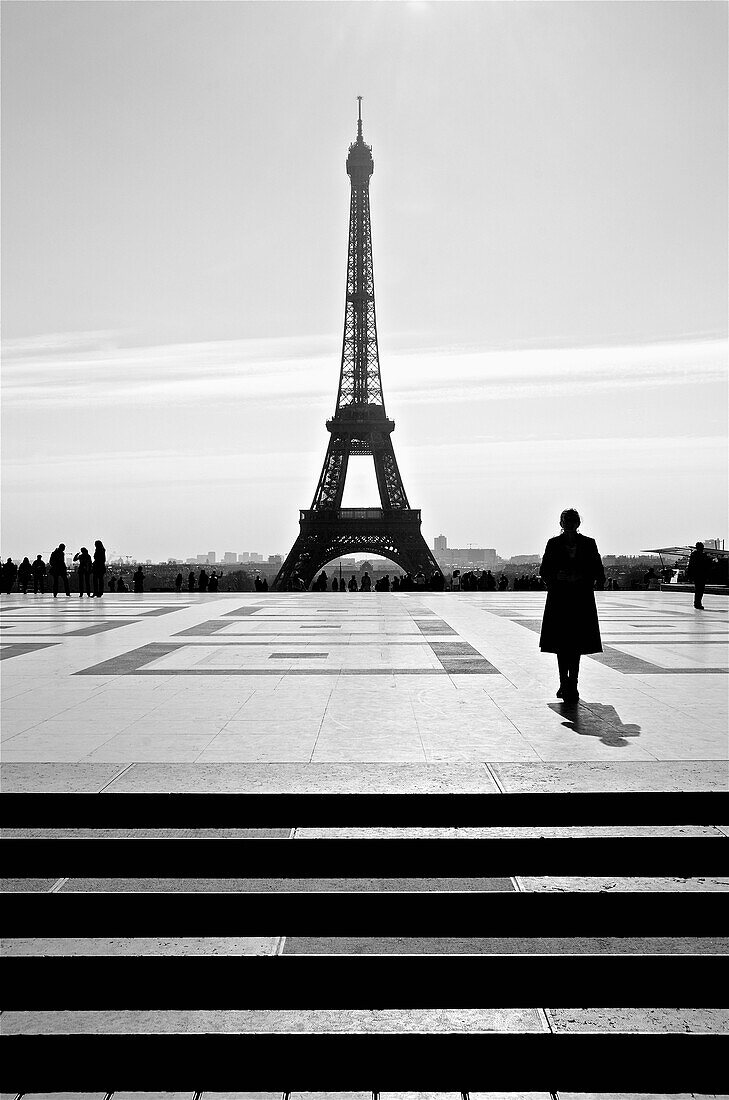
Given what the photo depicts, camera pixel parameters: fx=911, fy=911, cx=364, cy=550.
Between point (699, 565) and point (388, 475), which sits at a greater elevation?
point (388, 475)

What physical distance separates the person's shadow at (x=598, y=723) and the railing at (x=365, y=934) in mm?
4144

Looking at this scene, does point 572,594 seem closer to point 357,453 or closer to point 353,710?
point 353,710

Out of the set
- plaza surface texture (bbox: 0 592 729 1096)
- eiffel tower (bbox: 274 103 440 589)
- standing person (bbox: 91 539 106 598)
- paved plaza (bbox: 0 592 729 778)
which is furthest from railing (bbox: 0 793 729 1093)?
eiffel tower (bbox: 274 103 440 589)

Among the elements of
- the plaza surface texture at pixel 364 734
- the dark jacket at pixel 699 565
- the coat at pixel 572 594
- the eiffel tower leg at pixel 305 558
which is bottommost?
the plaza surface texture at pixel 364 734

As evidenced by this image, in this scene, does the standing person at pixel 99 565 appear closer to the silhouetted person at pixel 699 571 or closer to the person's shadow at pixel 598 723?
the silhouetted person at pixel 699 571

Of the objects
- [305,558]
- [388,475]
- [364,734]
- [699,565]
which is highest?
[388,475]

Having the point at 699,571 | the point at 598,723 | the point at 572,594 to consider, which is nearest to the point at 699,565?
the point at 699,571

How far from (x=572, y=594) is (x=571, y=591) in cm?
3

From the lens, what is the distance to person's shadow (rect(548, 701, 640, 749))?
6395mm

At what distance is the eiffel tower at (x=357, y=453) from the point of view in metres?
47.8

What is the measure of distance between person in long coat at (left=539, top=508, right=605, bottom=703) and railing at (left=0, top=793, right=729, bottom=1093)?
577 cm

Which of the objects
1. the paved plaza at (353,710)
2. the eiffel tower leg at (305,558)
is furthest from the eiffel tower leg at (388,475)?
the paved plaza at (353,710)

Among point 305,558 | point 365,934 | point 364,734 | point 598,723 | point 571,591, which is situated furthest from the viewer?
point 305,558

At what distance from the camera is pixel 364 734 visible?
647 cm
